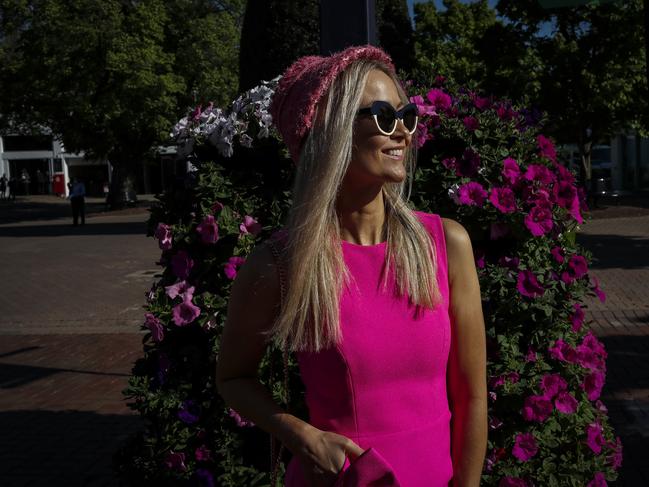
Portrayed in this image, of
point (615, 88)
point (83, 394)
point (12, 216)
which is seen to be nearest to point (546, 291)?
point (83, 394)

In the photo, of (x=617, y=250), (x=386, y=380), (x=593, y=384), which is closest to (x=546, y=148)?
(x=593, y=384)

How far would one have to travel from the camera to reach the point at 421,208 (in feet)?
11.1

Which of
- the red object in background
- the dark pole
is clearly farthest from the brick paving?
the red object in background

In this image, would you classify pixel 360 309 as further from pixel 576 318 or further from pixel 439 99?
pixel 439 99

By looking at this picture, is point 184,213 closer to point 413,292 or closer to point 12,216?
point 413,292

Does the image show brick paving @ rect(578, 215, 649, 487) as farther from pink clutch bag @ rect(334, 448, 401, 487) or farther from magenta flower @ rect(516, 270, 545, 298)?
pink clutch bag @ rect(334, 448, 401, 487)

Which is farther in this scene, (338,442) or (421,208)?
(421,208)

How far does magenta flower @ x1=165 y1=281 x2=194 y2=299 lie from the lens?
11.0 feet

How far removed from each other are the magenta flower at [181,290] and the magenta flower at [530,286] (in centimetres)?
142

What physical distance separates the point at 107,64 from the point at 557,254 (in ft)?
93.0

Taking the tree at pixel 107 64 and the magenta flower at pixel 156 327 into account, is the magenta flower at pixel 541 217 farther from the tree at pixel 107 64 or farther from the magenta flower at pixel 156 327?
the tree at pixel 107 64

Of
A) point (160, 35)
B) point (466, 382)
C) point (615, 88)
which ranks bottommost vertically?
point (466, 382)

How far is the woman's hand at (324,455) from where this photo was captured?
164 cm

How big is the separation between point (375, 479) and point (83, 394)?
5506 mm
